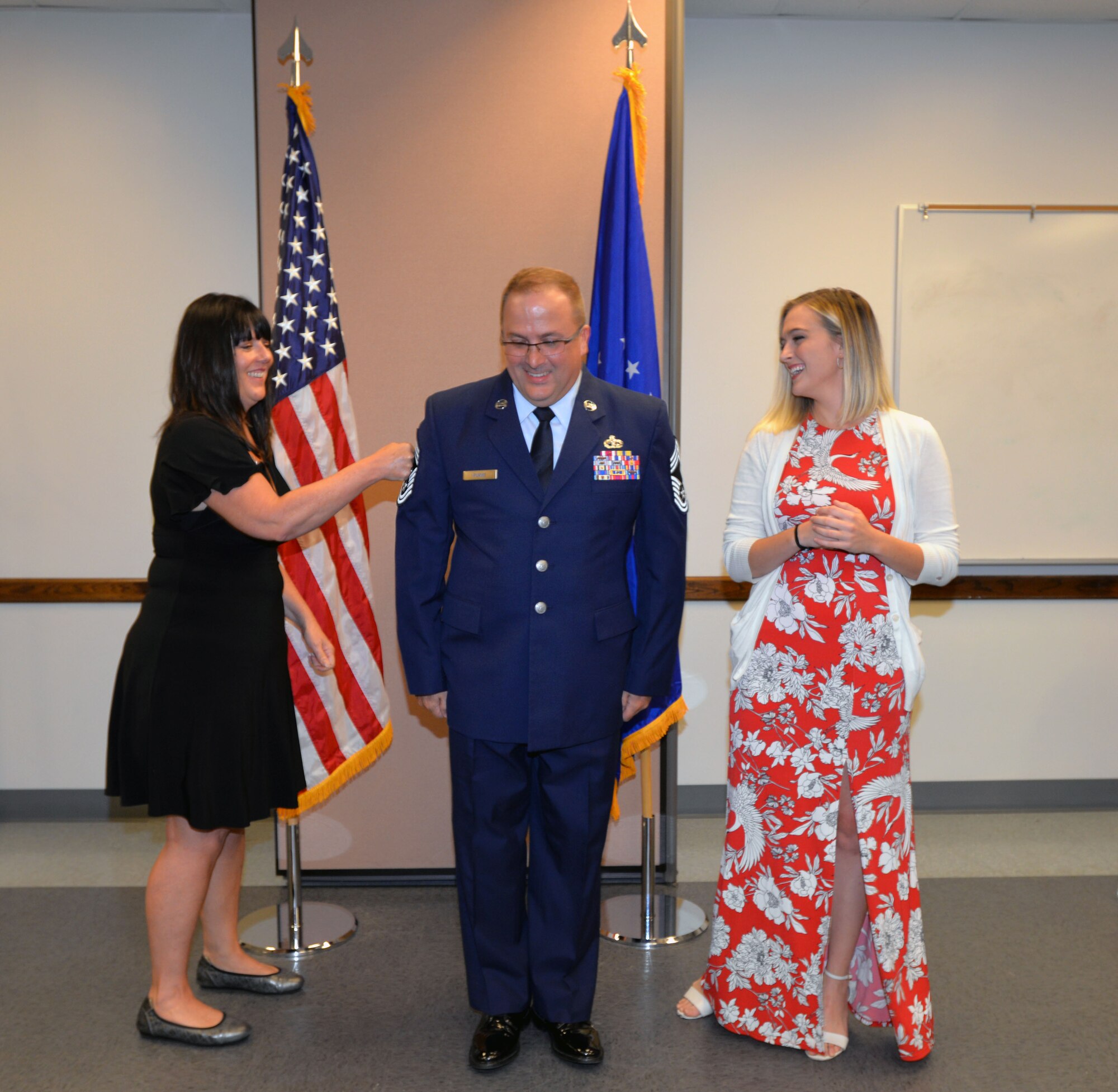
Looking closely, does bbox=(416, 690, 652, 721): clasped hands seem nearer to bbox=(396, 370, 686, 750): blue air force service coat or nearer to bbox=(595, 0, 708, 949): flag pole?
bbox=(396, 370, 686, 750): blue air force service coat

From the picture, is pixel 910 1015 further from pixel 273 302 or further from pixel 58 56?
pixel 58 56

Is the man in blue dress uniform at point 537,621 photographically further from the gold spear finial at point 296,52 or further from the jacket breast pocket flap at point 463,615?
the gold spear finial at point 296,52

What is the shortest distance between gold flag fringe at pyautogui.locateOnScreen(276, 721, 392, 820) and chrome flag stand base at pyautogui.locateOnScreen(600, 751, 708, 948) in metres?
0.83

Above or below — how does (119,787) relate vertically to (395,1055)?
above

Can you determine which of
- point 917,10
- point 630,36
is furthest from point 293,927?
point 917,10

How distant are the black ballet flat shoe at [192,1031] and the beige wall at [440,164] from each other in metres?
1.18

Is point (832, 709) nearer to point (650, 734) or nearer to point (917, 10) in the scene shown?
point (650, 734)

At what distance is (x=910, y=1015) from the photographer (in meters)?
2.29

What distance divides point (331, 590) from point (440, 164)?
1.45m

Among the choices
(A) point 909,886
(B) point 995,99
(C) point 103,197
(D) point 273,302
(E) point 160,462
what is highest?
(B) point 995,99

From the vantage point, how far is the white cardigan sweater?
2279mm

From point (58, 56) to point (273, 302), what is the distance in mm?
1694

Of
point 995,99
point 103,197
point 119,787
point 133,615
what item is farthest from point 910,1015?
point 103,197

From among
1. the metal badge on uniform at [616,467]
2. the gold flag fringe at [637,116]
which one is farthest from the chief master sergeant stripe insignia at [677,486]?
the gold flag fringe at [637,116]
